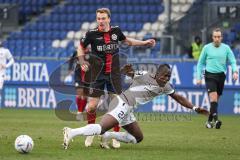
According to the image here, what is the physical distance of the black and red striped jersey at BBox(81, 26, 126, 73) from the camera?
537 inches

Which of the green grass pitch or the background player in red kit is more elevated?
the background player in red kit

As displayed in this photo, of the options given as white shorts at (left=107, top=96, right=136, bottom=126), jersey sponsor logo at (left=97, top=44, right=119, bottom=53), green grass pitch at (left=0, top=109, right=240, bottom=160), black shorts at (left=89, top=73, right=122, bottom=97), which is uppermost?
jersey sponsor logo at (left=97, top=44, right=119, bottom=53)

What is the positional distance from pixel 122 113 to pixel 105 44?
1626 mm

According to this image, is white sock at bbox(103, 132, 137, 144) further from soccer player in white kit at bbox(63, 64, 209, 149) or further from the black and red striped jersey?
the black and red striped jersey

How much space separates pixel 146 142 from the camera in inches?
572

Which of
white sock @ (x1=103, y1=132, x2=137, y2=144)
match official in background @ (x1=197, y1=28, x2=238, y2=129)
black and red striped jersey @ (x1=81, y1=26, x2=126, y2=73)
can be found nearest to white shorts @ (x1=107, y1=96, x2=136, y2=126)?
white sock @ (x1=103, y1=132, x2=137, y2=144)

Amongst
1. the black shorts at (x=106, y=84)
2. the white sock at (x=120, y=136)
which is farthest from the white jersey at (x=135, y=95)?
the black shorts at (x=106, y=84)

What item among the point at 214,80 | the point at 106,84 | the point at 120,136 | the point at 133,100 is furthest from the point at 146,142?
the point at 214,80

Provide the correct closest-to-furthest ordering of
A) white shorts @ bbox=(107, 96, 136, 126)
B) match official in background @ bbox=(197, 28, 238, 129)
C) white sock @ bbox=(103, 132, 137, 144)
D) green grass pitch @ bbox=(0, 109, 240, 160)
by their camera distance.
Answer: green grass pitch @ bbox=(0, 109, 240, 160)
white shorts @ bbox=(107, 96, 136, 126)
white sock @ bbox=(103, 132, 137, 144)
match official in background @ bbox=(197, 28, 238, 129)

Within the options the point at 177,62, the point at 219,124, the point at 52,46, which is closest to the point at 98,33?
the point at 219,124

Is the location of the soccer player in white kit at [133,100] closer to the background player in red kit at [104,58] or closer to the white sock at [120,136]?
the white sock at [120,136]

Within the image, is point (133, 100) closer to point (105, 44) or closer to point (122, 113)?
point (122, 113)

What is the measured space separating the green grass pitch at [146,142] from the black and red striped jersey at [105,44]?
152cm

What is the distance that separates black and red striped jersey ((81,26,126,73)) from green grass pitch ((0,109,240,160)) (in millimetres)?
1525
